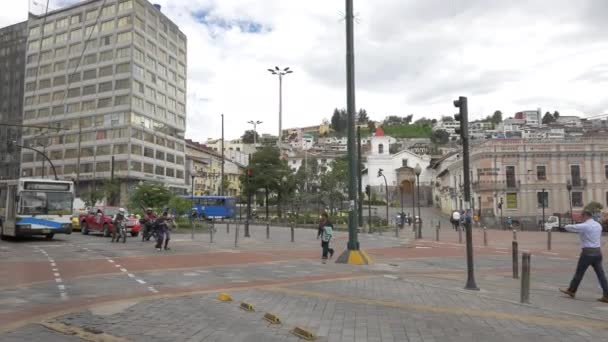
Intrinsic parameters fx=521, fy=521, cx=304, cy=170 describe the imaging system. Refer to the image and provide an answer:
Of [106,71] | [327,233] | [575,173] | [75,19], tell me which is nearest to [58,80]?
[75,19]

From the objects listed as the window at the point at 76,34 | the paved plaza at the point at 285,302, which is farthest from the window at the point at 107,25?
the paved plaza at the point at 285,302

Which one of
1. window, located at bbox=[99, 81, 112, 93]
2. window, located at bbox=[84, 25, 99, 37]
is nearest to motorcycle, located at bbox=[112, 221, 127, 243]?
window, located at bbox=[99, 81, 112, 93]

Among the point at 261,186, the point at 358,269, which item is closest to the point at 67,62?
the point at 261,186

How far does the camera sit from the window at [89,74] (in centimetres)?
7869

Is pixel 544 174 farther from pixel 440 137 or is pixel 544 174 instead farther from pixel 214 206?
pixel 440 137

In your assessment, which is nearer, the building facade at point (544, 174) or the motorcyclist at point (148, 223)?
the motorcyclist at point (148, 223)

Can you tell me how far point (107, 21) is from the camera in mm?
78688

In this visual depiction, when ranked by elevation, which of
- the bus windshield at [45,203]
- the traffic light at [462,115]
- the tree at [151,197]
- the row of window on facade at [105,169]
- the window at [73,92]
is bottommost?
the bus windshield at [45,203]

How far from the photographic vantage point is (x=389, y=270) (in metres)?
14.4

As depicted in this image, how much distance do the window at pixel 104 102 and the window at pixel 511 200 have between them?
183ft

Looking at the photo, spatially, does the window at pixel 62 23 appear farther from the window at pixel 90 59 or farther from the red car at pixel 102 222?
the red car at pixel 102 222

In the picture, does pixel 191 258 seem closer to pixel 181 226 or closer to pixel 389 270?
pixel 389 270

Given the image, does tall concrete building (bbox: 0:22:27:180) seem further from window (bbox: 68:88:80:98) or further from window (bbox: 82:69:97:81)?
window (bbox: 82:69:97:81)

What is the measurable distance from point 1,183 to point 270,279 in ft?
61.3
